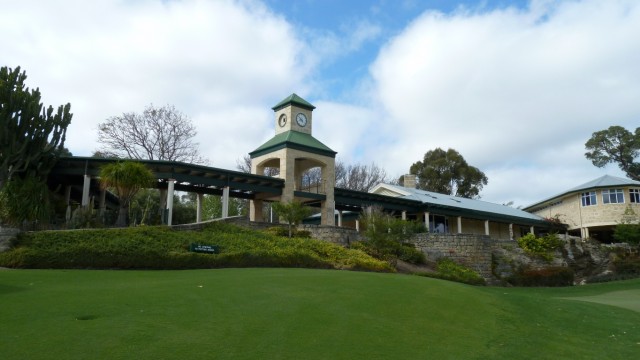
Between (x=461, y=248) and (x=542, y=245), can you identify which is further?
(x=542, y=245)

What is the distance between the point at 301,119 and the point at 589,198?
2456 centimetres

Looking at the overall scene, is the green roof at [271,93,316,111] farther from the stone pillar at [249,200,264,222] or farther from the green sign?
the green sign

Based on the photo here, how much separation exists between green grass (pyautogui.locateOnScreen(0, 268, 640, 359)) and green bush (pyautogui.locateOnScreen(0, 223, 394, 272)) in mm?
2226

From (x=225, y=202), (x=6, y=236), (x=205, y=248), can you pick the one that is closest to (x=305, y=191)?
(x=225, y=202)

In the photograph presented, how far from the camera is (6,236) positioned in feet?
53.1

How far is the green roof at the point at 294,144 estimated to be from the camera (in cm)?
3017

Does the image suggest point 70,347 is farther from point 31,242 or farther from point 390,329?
point 31,242

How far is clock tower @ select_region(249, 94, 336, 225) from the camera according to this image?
1176 inches

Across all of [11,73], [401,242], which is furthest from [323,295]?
[11,73]

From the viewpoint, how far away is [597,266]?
31.4 metres

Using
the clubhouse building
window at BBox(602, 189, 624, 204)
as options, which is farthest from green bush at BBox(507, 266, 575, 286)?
window at BBox(602, 189, 624, 204)

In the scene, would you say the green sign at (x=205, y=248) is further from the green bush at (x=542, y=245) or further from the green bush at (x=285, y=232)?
the green bush at (x=542, y=245)

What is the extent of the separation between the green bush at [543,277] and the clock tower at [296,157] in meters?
10.2

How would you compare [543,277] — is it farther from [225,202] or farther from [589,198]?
[589,198]
